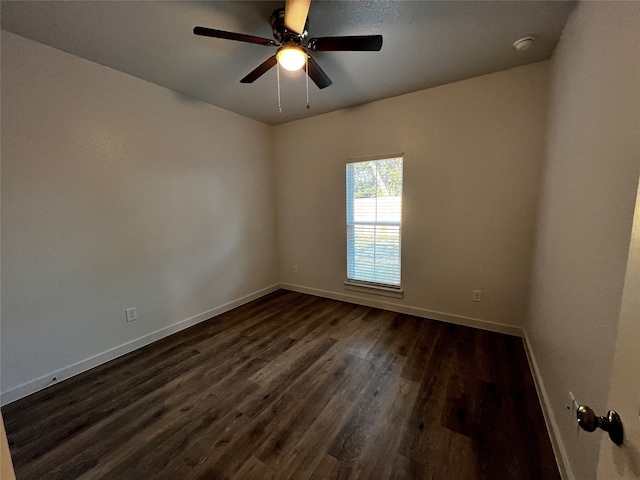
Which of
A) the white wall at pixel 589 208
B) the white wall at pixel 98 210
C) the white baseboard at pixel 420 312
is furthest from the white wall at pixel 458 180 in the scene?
the white wall at pixel 98 210

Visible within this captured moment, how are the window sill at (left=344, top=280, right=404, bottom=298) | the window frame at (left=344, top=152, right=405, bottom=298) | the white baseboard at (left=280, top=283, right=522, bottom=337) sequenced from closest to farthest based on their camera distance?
the white baseboard at (left=280, top=283, right=522, bottom=337) → the window frame at (left=344, top=152, right=405, bottom=298) → the window sill at (left=344, top=280, right=404, bottom=298)

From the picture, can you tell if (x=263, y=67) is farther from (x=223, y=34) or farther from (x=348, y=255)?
(x=348, y=255)

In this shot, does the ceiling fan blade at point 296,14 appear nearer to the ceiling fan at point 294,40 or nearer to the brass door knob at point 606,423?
the ceiling fan at point 294,40

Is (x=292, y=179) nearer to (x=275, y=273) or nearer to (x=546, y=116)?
(x=275, y=273)

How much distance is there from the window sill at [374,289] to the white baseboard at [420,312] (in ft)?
0.33

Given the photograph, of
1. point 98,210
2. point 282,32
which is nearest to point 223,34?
point 282,32

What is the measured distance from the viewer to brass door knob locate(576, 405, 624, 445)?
1.72 feet

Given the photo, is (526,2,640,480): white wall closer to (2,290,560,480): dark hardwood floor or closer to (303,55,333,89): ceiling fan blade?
(2,290,560,480): dark hardwood floor

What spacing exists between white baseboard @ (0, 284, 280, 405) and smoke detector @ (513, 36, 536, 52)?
12.9ft

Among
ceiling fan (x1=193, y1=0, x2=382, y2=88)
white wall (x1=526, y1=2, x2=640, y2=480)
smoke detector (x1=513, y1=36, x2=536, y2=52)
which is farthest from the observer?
smoke detector (x1=513, y1=36, x2=536, y2=52)

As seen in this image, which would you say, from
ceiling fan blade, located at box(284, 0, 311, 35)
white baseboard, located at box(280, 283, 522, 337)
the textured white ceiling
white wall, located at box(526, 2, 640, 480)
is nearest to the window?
white baseboard, located at box(280, 283, 522, 337)

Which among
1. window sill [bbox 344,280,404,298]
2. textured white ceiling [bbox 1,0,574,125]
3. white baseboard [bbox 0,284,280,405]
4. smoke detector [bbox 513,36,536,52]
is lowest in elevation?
white baseboard [bbox 0,284,280,405]

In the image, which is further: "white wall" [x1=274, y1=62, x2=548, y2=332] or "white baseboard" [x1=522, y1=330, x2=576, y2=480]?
"white wall" [x1=274, y1=62, x2=548, y2=332]

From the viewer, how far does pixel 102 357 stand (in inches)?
90.4
